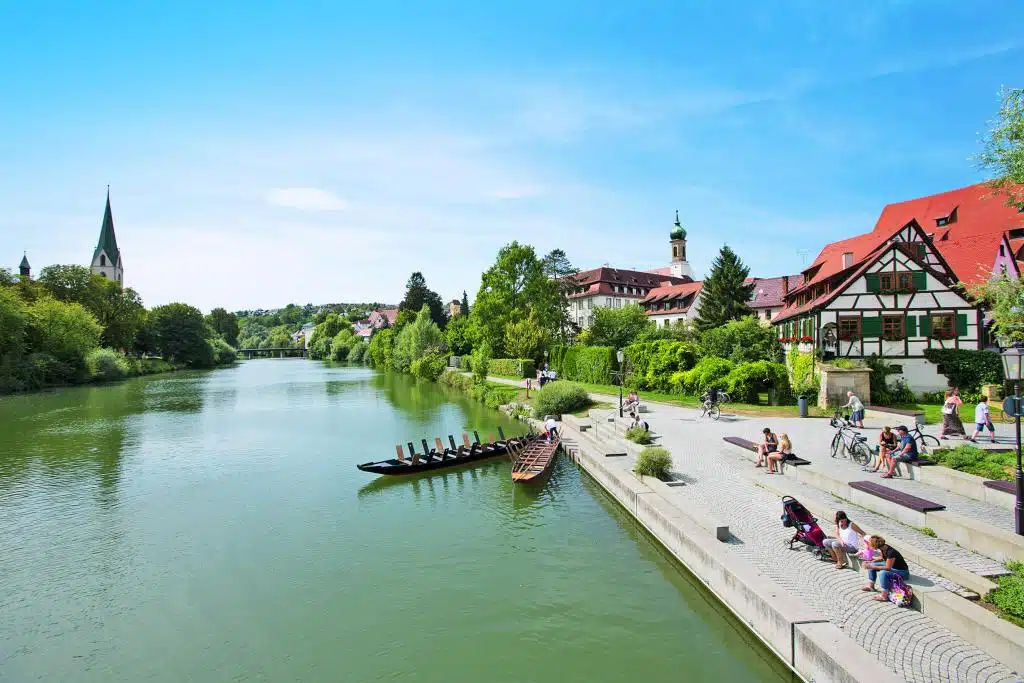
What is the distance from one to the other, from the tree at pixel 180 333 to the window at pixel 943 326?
9321 cm

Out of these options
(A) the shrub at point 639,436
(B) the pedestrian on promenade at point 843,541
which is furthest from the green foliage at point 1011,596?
(A) the shrub at point 639,436

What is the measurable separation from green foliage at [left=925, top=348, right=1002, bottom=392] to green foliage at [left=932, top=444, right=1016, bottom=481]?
17.1m

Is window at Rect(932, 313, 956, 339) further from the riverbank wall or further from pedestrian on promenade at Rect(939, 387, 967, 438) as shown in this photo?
the riverbank wall

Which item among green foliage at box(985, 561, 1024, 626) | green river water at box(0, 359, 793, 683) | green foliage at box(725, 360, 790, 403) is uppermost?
green foliage at box(725, 360, 790, 403)

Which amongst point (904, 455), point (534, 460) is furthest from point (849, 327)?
point (534, 460)

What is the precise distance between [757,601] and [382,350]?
84.3 m

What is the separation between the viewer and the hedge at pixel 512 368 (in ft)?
161

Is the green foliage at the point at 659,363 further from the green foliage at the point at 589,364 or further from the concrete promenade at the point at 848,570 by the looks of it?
the concrete promenade at the point at 848,570

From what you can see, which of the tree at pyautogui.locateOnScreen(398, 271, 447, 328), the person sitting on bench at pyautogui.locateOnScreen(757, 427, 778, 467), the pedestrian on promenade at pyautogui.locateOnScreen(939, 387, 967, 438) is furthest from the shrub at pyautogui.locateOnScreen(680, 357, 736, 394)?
the tree at pyautogui.locateOnScreen(398, 271, 447, 328)

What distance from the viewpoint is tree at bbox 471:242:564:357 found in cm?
5244

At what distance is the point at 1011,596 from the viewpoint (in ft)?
25.9

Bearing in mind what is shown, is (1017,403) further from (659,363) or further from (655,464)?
(659,363)

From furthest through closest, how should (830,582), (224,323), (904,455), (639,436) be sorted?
(224,323), (639,436), (904,455), (830,582)

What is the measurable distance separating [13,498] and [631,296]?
73669 millimetres
